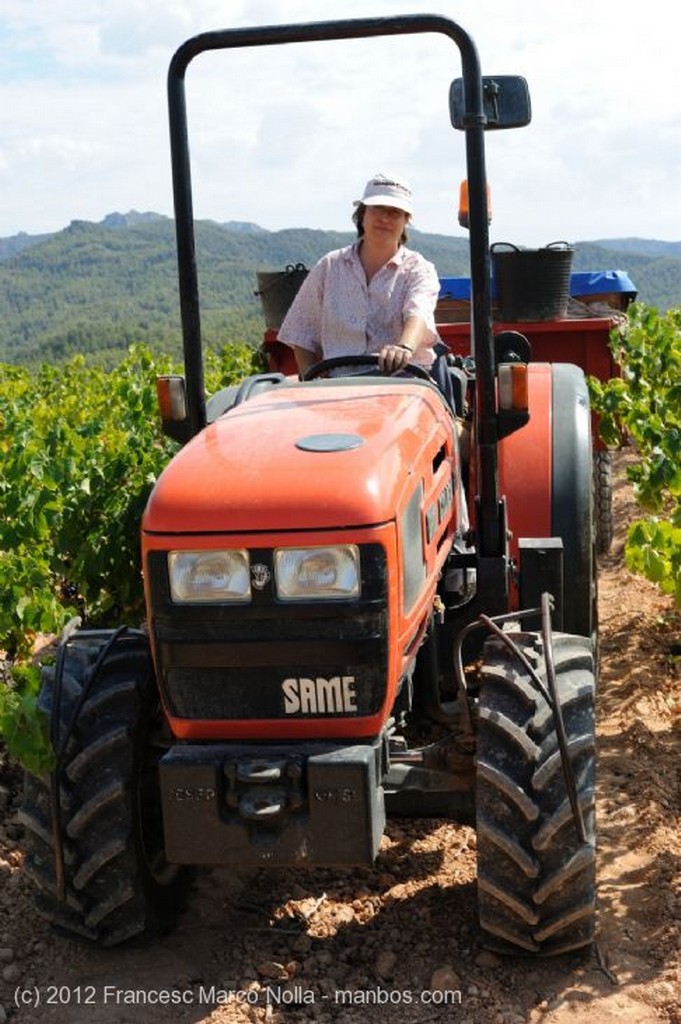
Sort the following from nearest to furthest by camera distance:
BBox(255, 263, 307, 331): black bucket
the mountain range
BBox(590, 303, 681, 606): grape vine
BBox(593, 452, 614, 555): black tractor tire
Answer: BBox(590, 303, 681, 606): grape vine
BBox(593, 452, 614, 555): black tractor tire
BBox(255, 263, 307, 331): black bucket
the mountain range

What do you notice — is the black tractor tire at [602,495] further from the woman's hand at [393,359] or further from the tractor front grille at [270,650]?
the tractor front grille at [270,650]

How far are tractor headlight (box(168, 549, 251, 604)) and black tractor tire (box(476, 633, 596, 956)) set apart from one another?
0.75 m

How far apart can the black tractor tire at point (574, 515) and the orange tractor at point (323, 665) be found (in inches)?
21.0

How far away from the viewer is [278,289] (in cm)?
823

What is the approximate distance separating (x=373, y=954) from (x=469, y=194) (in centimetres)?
208

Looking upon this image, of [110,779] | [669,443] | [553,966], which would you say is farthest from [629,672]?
[110,779]

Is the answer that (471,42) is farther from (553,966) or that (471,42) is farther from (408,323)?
(553,966)

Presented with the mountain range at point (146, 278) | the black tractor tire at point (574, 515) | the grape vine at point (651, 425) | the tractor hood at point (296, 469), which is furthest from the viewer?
the mountain range at point (146, 278)

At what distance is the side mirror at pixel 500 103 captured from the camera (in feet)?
11.7

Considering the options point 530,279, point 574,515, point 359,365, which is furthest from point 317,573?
point 530,279

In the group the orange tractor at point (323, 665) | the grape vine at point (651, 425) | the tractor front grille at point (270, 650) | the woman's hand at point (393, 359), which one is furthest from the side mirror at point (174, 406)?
the grape vine at point (651, 425)

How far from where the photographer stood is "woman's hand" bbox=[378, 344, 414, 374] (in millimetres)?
4059

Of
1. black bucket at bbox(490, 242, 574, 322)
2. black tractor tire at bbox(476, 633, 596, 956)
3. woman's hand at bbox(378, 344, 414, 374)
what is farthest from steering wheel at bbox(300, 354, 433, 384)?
black bucket at bbox(490, 242, 574, 322)

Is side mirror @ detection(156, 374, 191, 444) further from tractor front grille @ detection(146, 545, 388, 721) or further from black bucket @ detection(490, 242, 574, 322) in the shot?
black bucket @ detection(490, 242, 574, 322)
